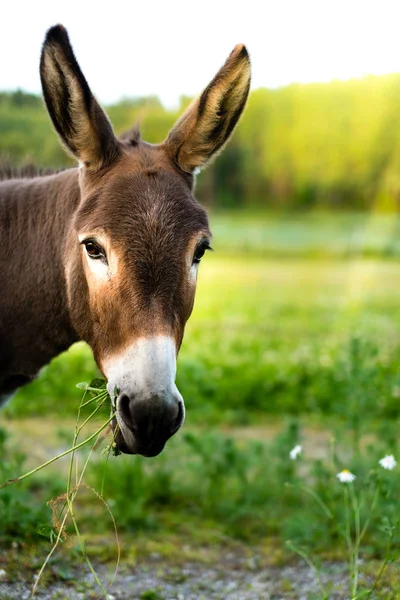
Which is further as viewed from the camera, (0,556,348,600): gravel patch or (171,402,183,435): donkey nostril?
(0,556,348,600): gravel patch

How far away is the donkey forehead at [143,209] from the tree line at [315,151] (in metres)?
5.51

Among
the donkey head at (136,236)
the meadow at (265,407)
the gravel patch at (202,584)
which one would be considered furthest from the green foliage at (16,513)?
the donkey head at (136,236)

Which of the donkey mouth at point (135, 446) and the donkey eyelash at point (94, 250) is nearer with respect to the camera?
the donkey mouth at point (135, 446)

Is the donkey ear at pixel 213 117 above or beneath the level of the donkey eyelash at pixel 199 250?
above

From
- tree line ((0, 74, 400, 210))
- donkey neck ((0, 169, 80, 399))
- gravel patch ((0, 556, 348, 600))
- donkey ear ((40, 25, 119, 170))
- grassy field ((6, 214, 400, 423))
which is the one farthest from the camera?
tree line ((0, 74, 400, 210))

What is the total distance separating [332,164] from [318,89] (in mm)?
940

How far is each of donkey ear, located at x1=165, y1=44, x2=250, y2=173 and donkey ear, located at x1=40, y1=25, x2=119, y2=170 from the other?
30 centimetres

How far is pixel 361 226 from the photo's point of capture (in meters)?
8.69

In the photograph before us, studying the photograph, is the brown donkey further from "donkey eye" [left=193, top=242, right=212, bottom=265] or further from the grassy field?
the grassy field

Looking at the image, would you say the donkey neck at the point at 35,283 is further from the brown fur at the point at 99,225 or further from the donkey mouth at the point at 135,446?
the donkey mouth at the point at 135,446

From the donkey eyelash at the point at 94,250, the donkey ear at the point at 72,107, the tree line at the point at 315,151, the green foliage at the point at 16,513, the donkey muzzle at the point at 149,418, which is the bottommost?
the green foliage at the point at 16,513

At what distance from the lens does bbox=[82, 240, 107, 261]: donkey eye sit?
249cm

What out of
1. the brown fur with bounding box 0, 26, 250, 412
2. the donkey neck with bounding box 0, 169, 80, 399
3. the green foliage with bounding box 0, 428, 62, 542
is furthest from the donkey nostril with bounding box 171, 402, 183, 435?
the green foliage with bounding box 0, 428, 62, 542

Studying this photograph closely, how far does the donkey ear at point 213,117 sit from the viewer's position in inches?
112
